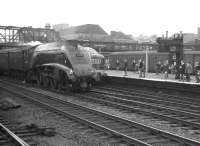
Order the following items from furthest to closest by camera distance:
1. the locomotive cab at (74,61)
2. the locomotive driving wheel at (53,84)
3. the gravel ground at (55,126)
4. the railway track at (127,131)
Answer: the locomotive driving wheel at (53,84) < the locomotive cab at (74,61) < the gravel ground at (55,126) < the railway track at (127,131)

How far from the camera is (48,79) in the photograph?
20.6 m

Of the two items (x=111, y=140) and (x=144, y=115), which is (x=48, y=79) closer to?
(x=144, y=115)

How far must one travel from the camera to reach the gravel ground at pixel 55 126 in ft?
27.2

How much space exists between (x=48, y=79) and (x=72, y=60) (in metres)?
3.04

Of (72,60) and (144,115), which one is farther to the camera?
(72,60)

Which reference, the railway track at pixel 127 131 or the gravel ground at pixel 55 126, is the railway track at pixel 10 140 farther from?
the railway track at pixel 127 131

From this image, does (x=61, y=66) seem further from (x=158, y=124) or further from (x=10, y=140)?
(x=10, y=140)

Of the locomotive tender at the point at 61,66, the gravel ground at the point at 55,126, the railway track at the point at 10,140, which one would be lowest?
the gravel ground at the point at 55,126

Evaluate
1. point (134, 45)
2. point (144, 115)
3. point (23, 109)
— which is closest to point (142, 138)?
point (144, 115)

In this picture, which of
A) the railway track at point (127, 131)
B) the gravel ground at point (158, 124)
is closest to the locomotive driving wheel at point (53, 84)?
the gravel ground at point (158, 124)

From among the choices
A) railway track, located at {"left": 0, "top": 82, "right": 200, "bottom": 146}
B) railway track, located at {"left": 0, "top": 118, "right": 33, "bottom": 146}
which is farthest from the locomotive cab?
railway track, located at {"left": 0, "top": 118, "right": 33, "bottom": 146}

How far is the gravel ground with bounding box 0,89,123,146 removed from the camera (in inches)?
326

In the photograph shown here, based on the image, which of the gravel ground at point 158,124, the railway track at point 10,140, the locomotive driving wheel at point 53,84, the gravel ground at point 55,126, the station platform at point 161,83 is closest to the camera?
the railway track at point 10,140

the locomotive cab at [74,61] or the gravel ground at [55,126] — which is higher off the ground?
the locomotive cab at [74,61]
